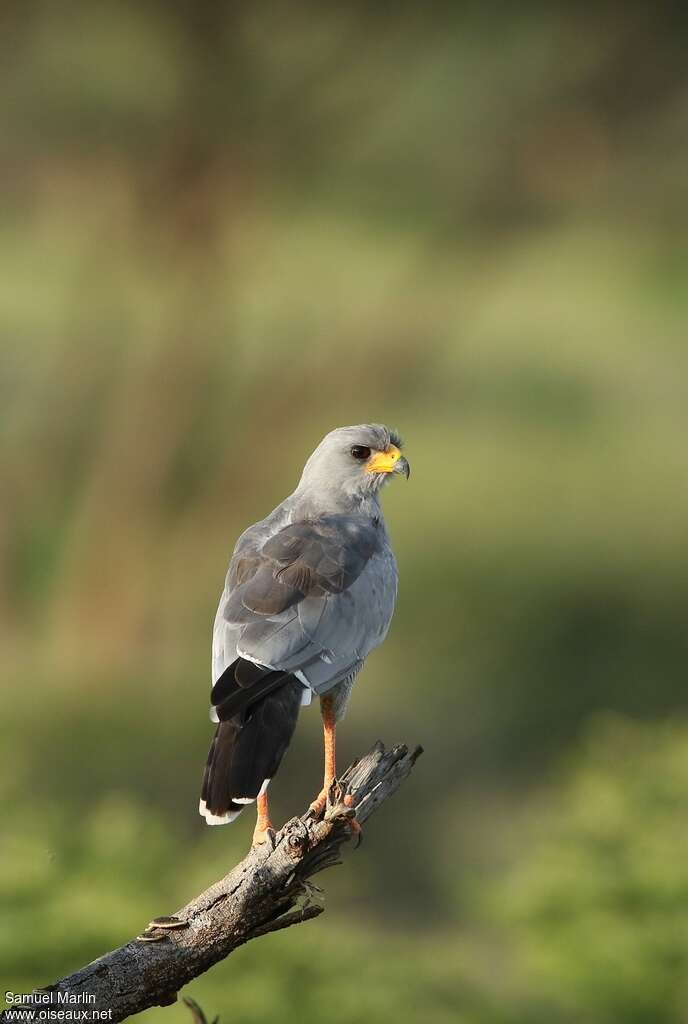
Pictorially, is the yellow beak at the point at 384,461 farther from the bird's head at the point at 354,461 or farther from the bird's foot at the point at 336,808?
the bird's foot at the point at 336,808

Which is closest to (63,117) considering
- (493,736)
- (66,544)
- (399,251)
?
(399,251)

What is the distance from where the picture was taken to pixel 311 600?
2256 mm

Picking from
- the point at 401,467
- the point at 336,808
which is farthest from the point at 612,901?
the point at 336,808

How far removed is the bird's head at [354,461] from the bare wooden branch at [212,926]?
82cm

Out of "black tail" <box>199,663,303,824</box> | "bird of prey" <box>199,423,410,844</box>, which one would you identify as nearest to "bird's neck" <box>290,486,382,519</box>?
"bird of prey" <box>199,423,410,844</box>

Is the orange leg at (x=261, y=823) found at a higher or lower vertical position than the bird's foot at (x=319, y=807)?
higher

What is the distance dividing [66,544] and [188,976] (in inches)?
234

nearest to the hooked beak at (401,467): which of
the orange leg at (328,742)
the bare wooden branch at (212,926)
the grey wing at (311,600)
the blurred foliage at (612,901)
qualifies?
the grey wing at (311,600)

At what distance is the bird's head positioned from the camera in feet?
8.59

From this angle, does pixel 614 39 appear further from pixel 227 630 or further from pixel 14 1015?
pixel 14 1015

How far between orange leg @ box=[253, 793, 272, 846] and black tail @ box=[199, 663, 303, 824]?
176 mm

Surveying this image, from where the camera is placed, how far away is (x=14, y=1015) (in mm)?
1810

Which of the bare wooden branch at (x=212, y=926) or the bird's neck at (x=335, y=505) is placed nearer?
the bare wooden branch at (x=212, y=926)

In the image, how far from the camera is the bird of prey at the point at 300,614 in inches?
75.3
